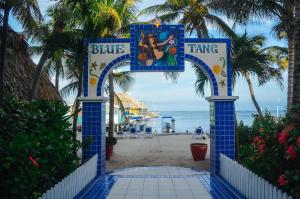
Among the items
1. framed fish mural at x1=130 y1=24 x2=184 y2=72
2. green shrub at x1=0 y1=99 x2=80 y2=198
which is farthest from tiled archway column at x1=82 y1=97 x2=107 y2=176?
green shrub at x1=0 y1=99 x2=80 y2=198

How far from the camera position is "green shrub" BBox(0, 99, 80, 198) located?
4109 millimetres

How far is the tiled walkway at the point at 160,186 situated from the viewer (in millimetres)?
7980

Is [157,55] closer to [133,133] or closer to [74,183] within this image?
[74,183]

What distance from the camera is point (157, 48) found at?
35.9ft

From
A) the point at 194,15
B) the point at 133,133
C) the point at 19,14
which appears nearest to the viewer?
the point at 19,14

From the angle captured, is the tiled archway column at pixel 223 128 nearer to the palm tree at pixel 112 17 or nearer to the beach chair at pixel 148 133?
the palm tree at pixel 112 17

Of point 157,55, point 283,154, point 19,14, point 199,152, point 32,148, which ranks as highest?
point 19,14

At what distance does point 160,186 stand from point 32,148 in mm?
4796

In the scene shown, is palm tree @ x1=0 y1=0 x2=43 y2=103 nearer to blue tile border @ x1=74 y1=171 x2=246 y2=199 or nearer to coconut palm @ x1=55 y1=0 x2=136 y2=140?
coconut palm @ x1=55 y1=0 x2=136 y2=140

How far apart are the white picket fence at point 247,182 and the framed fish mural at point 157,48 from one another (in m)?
3.14

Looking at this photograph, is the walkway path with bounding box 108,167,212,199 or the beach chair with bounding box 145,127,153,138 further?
the beach chair with bounding box 145,127,153,138

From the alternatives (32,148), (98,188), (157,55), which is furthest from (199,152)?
(32,148)

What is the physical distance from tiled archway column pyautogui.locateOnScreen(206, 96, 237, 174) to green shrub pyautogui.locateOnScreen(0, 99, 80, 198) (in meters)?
4.68

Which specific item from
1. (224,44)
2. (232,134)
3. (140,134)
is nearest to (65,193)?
(232,134)
